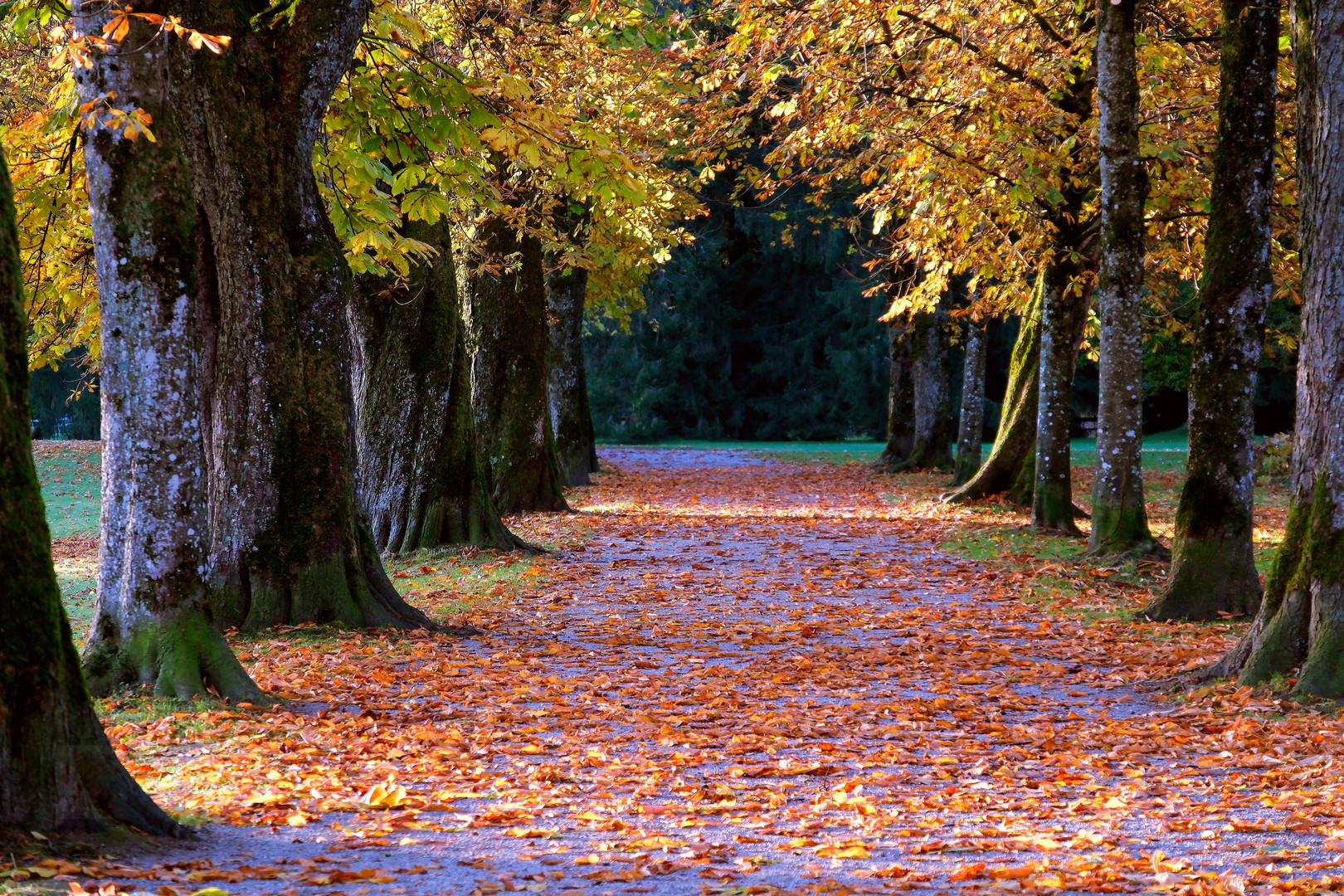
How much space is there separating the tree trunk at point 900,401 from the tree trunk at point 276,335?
903 inches

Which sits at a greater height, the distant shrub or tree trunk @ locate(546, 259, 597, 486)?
tree trunk @ locate(546, 259, 597, 486)

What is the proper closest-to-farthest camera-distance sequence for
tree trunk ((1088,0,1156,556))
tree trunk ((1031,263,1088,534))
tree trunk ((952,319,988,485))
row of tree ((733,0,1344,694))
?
1. row of tree ((733,0,1344,694))
2. tree trunk ((1088,0,1156,556))
3. tree trunk ((1031,263,1088,534))
4. tree trunk ((952,319,988,485))

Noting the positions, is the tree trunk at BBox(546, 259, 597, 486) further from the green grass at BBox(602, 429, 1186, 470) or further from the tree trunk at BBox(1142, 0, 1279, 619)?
the tree trunk at BBox(1142, 0, 1279, 619)

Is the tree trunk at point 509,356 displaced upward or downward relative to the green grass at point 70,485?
upward

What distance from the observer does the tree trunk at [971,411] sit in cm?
2491

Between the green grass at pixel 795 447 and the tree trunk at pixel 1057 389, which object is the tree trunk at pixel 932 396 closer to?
the green grass at pixel 795 447

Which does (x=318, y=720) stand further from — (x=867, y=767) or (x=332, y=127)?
(x=332, y=127)

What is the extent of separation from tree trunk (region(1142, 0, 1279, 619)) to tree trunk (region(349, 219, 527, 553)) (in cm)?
826

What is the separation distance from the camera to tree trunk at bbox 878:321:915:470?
3155 cm

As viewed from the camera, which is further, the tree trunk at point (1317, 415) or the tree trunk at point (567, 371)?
the tree trunk at point (567, 371)

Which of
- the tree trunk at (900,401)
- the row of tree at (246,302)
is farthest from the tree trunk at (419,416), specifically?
the tree trunk at (900,401)

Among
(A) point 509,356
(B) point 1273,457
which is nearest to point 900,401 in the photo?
(B) point 1273,457

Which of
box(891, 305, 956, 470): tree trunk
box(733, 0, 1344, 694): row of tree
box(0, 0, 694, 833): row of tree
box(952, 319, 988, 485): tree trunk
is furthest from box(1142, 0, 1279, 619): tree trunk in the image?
box(891, 305, 956, 470): tree trunk

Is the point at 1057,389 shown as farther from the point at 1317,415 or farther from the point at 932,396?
the point at 932,396
